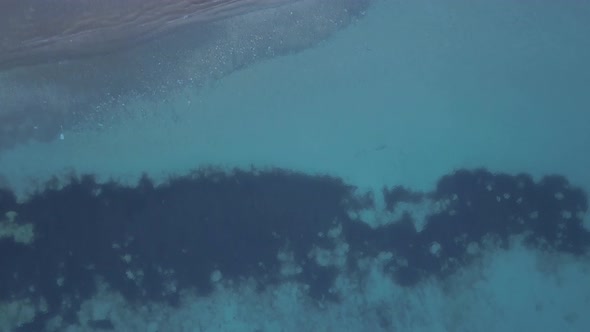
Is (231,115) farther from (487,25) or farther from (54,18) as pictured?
(487,25)

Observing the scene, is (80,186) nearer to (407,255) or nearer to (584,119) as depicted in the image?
(407,255)

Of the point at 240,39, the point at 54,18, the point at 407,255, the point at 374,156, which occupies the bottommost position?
the point at 407,255

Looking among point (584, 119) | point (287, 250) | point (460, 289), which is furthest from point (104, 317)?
point (584, 119)

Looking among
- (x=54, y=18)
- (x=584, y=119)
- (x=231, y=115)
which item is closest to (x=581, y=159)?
(x=584, y=119)

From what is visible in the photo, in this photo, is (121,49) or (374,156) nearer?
(121,49)

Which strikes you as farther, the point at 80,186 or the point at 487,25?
the point at 487,25

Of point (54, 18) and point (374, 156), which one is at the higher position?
point (54, 18)
